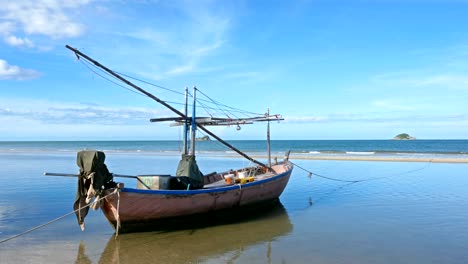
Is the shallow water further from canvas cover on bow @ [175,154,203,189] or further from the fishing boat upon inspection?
canvas cover on bow @ [175,154,203,189]

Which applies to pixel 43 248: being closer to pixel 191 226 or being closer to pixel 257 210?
pixel 191 226

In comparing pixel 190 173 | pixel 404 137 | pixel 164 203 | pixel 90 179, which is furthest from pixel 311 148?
pixel 404 137

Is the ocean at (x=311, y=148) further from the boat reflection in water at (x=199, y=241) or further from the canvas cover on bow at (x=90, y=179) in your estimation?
the canvas cover on bow at (x=90, y=179)

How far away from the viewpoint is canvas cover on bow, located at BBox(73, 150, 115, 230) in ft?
27.8

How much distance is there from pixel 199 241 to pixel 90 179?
9.39ft

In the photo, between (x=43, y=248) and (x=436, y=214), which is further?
(x=436, y=214)

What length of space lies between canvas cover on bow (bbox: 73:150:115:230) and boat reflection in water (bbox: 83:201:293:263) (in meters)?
1.11

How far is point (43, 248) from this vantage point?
322 inches

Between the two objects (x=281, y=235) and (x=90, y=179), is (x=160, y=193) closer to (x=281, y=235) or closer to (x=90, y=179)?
(x=90, y=179)

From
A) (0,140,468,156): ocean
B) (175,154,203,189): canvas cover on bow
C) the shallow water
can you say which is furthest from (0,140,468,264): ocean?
(0,140,468,156): ocean

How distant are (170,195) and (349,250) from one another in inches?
170

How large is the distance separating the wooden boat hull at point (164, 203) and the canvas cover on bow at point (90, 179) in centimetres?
27

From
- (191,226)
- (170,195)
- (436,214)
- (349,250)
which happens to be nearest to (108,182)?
(170,195)

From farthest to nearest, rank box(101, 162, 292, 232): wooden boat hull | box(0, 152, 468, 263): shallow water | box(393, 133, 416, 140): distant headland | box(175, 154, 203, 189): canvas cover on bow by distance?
1. box(393, 133, 416, 140): distant headland
2. box(175, 154, 203, 189): canvas cover on bow
3. box(101, 162, 292, 232): wooden boat hull
4. box(0, 152, 468, 263): shallow water
